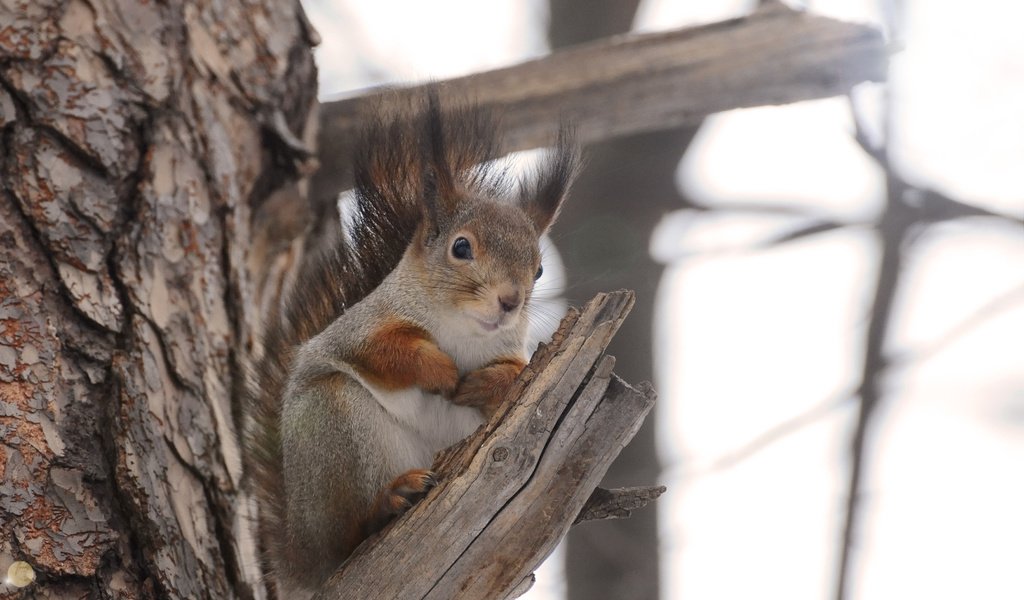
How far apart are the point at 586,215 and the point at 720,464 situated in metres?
0.94

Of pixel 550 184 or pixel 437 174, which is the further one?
pixel 550 184

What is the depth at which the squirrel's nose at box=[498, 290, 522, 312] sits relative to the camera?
6.93ft

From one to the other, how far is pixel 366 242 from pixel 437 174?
279mm

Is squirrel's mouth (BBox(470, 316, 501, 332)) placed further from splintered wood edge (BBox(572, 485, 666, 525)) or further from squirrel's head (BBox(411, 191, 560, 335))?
splintered wood edge (BBox(572, 485, 666, 525))

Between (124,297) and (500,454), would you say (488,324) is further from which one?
(124,297)

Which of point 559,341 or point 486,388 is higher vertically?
point 559,341

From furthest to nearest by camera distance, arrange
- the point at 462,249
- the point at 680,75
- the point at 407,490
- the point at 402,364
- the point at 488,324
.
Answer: the point at 680,75
the point at 462,249
the point at 488,324
the point at 402,364
the point at 407,490

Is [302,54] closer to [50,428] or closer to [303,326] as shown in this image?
[303,326]

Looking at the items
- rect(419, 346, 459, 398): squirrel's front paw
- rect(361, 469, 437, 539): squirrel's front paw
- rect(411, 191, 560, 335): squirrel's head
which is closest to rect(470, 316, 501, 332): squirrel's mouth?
rect(411, 191, 560, 335): squirrel's head

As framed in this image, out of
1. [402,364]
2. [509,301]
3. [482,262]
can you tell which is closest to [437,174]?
[482,262]

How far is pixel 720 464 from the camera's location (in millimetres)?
3309

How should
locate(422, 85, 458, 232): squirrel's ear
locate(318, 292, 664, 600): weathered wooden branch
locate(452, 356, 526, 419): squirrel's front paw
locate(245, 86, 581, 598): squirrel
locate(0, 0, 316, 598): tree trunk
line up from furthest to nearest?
locate(422, 85, 458, 232): squirrel's ear
locate(452, 356, 526, 419): squirrel's front paw
locate(245, 86, 581, 598): squirrel
locate(0, 0, 316, 598): tree trunk
locate(318, 292, 664, 600): weathered wooden branch

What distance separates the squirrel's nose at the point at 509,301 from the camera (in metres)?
2.11

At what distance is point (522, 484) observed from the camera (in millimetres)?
1686
